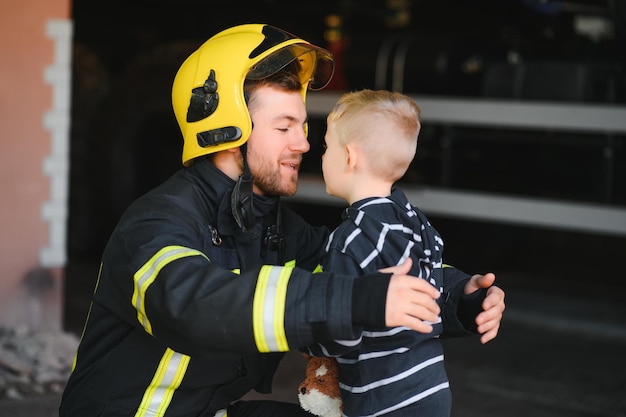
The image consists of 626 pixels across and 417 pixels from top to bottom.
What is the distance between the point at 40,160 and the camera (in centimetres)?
504

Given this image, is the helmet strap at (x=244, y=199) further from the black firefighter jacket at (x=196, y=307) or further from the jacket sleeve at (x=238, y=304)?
the jacket sleeve at (x=238, y=304)

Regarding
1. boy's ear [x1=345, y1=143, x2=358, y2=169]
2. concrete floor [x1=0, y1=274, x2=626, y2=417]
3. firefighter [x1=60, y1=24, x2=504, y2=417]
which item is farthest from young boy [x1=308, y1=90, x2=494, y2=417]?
concrete floor [x1=0, y1=274, x2=626, y2=417]

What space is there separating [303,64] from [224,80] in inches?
13.7

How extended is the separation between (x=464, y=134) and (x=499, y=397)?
285cm

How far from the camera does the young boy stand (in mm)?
2322

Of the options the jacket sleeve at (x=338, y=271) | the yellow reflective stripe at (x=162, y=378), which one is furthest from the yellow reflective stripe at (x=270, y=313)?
the yellow reflective stripe at (x=162, y=378)

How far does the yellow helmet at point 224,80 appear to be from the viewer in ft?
8.10

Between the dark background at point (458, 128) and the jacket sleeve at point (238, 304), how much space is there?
389 cm

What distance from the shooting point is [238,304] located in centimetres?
202

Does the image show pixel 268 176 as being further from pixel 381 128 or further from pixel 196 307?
pixel 196 307

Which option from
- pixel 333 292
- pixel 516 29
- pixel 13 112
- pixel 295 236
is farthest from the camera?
pixel 516 29

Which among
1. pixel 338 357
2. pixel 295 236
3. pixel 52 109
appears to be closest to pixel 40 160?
pixel 52 109

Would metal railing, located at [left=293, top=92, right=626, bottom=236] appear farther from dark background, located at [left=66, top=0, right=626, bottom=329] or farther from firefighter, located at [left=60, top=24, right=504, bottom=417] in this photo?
firefighter, located at [left=60, top=24, right=504, bottom=417]

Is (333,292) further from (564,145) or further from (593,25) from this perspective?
(593,25)
